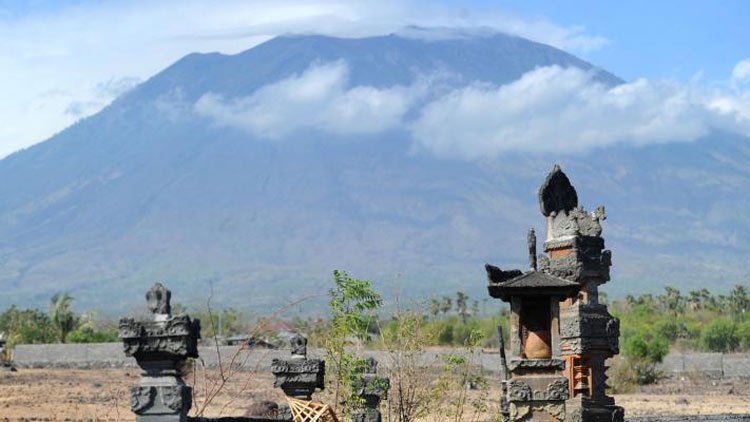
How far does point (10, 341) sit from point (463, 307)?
159 ft

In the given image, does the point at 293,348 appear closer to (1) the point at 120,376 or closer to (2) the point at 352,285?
(2) the point at 352,285

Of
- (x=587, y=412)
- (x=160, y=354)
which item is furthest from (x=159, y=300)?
(x=587, y=412)

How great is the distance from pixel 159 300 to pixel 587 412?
768cm

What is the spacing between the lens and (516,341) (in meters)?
16.2

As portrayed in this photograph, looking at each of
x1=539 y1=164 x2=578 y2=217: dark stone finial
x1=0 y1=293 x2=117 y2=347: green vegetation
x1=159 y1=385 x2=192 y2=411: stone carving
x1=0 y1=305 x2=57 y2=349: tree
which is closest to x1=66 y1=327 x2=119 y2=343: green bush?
x1=0 y1=293 x2=117 y2=347: green vegetation

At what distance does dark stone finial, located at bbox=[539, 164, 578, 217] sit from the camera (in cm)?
1831

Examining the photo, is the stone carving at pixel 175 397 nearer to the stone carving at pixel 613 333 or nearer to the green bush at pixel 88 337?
the stone carving at pixel 613 333

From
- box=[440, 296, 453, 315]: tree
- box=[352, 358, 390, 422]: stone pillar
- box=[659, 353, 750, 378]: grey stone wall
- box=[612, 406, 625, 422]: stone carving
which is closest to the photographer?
box=[612, 406, 625, 422]: stone carving

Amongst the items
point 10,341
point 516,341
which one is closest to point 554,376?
point 516,341

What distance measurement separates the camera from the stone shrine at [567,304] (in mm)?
16188

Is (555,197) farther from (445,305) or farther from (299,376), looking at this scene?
(445,305)

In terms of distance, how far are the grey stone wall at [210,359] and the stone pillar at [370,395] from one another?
39.2 m

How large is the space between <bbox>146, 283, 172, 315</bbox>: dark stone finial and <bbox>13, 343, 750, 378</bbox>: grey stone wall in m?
46.1

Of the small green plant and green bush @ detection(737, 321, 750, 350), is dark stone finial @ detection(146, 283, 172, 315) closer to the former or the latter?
the small green plant
